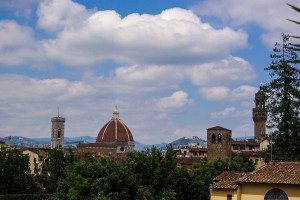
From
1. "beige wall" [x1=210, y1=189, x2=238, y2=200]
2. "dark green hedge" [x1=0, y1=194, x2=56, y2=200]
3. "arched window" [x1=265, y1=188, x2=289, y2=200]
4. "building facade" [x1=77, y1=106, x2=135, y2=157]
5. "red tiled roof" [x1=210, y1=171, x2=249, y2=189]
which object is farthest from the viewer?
"building facade" [x1=77, y1=106, x2=135, y2=157]

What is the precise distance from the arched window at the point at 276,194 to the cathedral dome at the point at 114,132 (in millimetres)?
111576

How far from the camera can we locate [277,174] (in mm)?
37531

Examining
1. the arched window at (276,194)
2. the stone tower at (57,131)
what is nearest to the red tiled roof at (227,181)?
the arched window at (276,194)

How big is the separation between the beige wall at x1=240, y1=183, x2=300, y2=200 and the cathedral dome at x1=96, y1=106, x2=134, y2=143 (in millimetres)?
110272

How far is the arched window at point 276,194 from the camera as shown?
36375mm

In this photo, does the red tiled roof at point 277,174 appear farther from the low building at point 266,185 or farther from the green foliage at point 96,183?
the green foliage at point 96,183

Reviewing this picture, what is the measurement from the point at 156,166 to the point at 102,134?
10728 centimetres

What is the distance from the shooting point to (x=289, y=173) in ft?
123

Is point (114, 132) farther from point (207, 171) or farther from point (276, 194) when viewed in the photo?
point (276, 194)

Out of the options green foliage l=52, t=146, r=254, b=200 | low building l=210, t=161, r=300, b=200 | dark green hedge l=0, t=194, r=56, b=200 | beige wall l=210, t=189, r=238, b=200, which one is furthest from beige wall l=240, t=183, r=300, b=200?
dark green hedge l=0, t=194, r=56, b=200

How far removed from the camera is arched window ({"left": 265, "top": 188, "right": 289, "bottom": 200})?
3638 centimetres

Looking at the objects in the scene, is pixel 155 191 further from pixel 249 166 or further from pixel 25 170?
pixel 249 166

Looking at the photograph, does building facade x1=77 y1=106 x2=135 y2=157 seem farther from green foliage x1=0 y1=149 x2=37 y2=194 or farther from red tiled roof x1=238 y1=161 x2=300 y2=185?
red tiled roof x1=238 y1=161 x2=300 y2=185

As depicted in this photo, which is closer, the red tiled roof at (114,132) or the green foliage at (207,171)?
the green foliage at (207,171)
